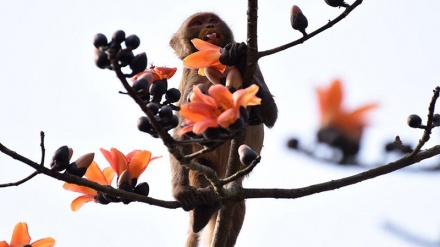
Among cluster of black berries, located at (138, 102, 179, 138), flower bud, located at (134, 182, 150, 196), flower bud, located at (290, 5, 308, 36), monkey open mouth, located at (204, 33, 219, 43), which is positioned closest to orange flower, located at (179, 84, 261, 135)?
cluster of black berries, located at (138, 102, 179, 138)

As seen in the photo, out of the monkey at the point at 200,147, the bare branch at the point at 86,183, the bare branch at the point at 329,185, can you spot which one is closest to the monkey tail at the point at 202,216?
the monkey at the point at 200,147

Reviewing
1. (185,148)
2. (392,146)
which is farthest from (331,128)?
(185,148)

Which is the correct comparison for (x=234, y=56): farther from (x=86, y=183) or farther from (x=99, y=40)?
(x=99, y=40)

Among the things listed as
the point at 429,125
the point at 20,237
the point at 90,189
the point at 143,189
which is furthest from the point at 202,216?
the point at 429,125

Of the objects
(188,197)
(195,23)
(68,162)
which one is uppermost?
(195,23)

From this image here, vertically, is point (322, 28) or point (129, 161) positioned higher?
point (322, 28)

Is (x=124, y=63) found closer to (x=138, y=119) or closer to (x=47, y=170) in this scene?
(x=138, y=119)

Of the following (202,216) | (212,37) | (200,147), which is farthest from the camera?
(200,147)

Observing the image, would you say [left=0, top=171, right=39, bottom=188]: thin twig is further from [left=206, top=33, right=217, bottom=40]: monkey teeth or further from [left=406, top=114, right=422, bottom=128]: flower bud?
[left=206, top=33, right=217, bottom=40]: monkey teeth

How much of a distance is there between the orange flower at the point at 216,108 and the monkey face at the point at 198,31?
15.9 ft

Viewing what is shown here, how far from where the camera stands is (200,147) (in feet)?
26.6

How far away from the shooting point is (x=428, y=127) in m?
3.87

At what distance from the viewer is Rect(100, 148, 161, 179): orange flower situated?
4504 millimetres

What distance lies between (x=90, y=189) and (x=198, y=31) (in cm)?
434
